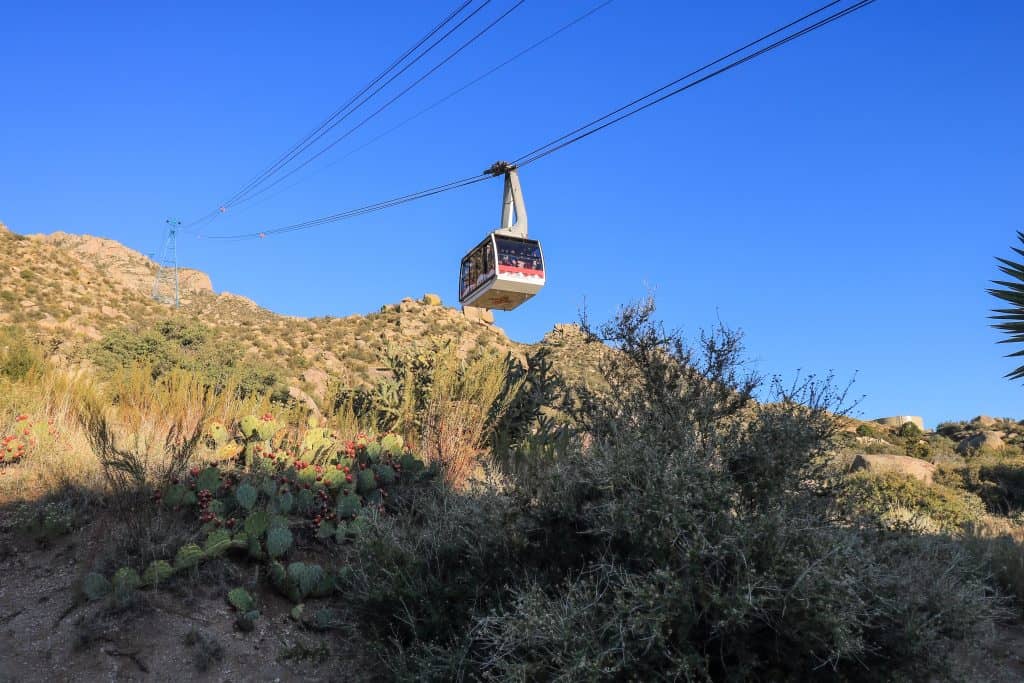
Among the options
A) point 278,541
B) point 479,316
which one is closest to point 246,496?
point 278,541

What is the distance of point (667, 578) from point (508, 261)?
39.0ft

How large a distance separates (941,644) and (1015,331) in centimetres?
1259

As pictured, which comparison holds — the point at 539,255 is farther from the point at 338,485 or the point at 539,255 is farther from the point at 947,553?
the point at 947,553

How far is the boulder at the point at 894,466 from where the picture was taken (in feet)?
59.0

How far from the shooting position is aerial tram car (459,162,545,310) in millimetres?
15430

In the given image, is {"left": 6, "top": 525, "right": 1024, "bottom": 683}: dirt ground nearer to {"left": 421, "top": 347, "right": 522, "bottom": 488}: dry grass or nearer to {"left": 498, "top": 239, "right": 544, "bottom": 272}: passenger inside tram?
{"left": 421, "top": 347, "right": 522, "bottom": 488}: dry grass

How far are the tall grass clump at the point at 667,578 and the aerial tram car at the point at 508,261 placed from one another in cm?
920

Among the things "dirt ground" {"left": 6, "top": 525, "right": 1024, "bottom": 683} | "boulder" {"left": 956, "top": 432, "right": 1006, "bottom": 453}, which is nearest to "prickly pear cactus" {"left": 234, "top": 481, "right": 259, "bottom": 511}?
"dirt ground" {"left": 6, "top": 525, "right": 1024, "bottom": 683}

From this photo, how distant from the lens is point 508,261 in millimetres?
15422

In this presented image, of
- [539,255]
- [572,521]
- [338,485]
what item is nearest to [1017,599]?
[572,521]

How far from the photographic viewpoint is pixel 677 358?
27.8ft

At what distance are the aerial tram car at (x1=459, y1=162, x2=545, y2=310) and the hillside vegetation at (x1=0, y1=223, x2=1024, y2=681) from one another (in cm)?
475

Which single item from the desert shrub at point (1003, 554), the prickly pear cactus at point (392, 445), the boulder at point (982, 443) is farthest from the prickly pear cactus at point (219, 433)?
the boulder at point (982, 443)

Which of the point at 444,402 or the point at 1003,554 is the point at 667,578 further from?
the point at 1003,554
